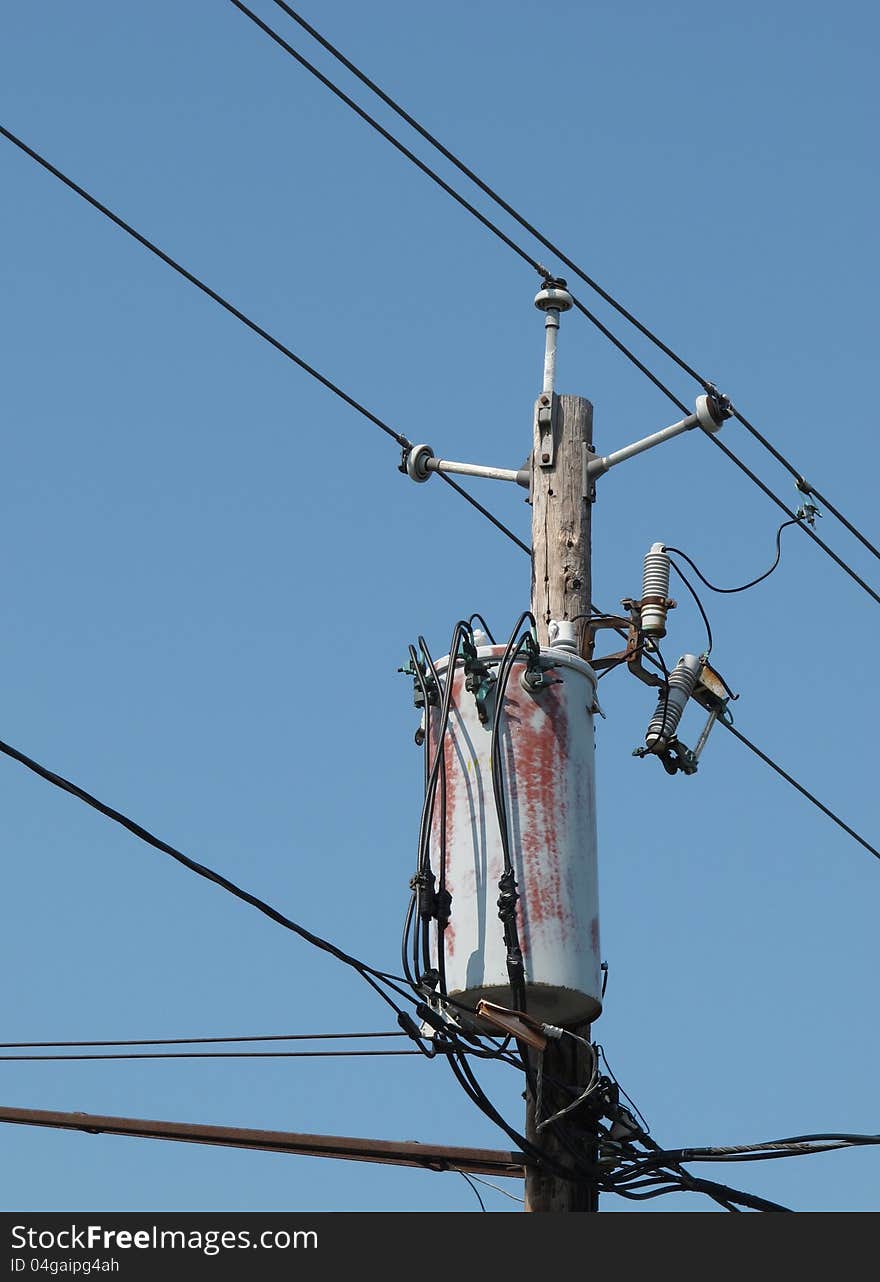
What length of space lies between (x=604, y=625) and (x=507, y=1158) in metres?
2.51

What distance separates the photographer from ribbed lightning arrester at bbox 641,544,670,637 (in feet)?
37.8

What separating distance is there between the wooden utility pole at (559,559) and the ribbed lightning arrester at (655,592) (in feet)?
1.48

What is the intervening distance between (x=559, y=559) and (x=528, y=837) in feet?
4.82

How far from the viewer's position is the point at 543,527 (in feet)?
37.1

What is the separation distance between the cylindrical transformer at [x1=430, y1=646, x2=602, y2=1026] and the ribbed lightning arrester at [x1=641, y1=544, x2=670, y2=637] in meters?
0.85

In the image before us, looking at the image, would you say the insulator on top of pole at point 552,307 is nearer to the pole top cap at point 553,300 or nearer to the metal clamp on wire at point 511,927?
the pole top cap at point 553,300

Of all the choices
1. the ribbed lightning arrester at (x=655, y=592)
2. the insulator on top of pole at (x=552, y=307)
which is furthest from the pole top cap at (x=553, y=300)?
the ribbed lightning arrester at (x=655, y=592)

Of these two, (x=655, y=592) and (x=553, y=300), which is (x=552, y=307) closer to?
(x=553, y=300)

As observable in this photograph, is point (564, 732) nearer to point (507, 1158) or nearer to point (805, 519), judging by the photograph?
point (507, 1158)

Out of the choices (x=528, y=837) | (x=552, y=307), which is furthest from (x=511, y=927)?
(x=552, y=307)

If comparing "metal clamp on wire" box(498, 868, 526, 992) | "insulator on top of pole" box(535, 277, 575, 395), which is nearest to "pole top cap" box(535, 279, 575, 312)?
"insulator on top of pole" box(535, 277, 575, 395)

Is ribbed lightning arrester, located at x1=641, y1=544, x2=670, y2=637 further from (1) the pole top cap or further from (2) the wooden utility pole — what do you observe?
(1) the pole top cap
